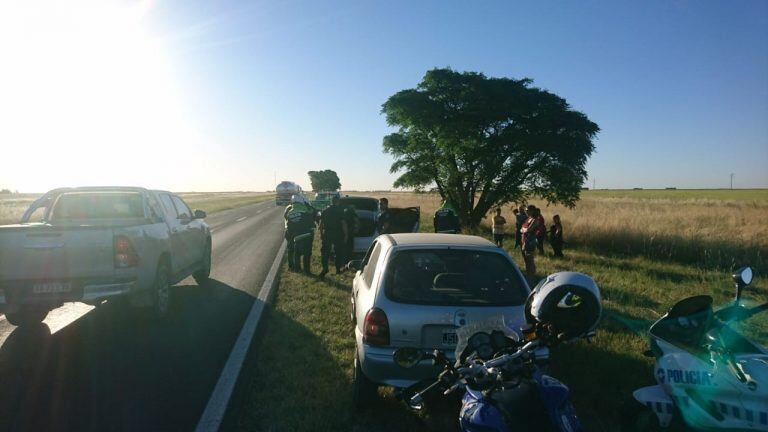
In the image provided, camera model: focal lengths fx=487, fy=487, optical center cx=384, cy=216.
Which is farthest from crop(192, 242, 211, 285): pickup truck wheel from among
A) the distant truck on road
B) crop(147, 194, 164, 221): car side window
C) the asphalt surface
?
the distant truck on road

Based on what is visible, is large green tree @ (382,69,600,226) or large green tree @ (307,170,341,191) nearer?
large green tree @ (382,69,600,226)

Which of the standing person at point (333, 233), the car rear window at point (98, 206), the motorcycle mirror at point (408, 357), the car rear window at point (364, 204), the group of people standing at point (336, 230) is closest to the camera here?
the motorcycle mirror at point (408, 357)

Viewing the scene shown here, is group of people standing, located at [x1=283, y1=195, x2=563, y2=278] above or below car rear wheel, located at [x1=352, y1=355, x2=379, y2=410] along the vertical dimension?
above

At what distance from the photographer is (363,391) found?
432 cm

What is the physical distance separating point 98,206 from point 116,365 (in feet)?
12.1

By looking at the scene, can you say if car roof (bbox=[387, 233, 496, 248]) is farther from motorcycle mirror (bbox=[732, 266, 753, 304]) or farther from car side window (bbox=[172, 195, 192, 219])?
car side window (bbox=[172, 195, 192, 219])

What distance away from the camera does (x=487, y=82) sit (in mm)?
22156

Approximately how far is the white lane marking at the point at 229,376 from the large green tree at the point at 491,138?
47.0ft

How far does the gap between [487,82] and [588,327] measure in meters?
21.0

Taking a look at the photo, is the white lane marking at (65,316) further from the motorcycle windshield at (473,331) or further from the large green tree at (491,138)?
the large green tree at (491,138)

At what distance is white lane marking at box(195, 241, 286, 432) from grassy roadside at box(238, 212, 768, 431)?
7.1 inches

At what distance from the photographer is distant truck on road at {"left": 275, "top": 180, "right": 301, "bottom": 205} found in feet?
194

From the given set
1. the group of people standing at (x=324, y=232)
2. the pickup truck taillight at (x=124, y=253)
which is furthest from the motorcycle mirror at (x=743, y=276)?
the group of people standing at (x=324, y=232)

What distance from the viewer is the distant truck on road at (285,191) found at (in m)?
59.0
